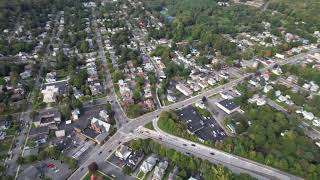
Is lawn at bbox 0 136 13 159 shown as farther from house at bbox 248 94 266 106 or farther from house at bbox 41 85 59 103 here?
house at bbox 248 94 266 106

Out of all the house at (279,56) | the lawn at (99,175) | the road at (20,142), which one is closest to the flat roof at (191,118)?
the lawn at (99,175)

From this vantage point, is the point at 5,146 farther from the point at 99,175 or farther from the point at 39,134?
the point at 99,175

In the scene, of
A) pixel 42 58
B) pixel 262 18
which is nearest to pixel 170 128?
pixel 42 58

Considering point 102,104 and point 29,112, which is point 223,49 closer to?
point 102,104

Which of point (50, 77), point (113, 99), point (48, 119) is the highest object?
point (48, 119)

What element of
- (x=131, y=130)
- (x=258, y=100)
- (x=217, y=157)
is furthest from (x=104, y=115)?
(x=258, y=100)

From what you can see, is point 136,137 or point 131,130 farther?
point 131,130
